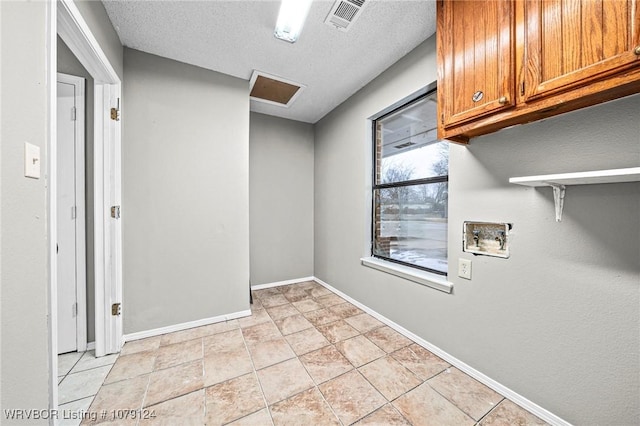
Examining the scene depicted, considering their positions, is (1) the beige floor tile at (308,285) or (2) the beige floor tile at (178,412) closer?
(2) the beige floor tile at (178,412)

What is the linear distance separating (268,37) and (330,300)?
111 inches

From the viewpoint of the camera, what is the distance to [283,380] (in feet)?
5.25

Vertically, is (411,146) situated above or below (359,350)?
above

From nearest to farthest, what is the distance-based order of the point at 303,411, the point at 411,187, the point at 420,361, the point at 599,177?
the point at 599,177
the point at 303,411
the point at 420,361
the point at 411,187

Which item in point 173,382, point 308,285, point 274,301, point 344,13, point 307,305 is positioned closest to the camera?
point 173,382

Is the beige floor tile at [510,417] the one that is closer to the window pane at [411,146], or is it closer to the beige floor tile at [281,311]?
the window pane at [411,146]

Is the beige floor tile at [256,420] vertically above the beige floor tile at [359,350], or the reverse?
the beige floor tile at [359,350]

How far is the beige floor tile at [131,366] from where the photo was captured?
1618mm

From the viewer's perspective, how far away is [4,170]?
A: 755 mm

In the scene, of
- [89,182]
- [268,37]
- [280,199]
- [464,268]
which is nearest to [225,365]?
[89,182]

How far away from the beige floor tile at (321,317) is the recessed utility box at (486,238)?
4.83ft

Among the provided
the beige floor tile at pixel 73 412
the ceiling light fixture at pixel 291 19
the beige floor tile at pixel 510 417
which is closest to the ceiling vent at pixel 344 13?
the ceiling light fixture at pixel 291 19

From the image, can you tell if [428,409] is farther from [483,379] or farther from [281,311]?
[281,311]

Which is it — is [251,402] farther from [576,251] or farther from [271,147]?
[271,147]
